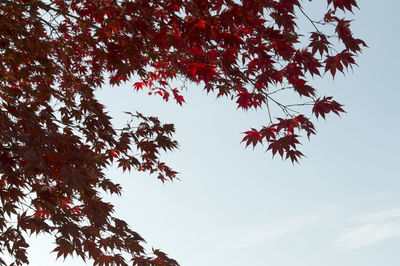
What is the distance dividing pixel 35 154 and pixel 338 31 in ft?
10.7

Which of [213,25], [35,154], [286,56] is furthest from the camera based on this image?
[286,56]

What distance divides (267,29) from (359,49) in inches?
39.5

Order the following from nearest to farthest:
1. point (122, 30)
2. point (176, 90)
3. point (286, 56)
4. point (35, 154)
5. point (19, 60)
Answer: point (35, 154) → point (286, 56) → point (122, 30) → point (19, 60) → point (176, 90)

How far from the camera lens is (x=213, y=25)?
3492 millimetres

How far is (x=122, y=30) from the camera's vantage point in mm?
4770

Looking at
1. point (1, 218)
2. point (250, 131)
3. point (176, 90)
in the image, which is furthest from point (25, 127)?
point (176, 90)

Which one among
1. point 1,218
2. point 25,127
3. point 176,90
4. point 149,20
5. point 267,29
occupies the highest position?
point 176,90

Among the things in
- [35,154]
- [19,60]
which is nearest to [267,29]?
[35,154]

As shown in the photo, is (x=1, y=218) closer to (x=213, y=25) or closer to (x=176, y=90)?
(x=213, y=25)

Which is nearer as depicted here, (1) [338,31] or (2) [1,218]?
(1) [338,31]

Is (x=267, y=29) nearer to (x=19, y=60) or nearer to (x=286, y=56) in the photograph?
(x=286, y=56)

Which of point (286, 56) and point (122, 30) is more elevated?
point (122, 30)

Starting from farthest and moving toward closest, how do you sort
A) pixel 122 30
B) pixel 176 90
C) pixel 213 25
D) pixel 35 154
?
pixel 176 90
pixel 122 30
pixel 213 25
pixel 35 154

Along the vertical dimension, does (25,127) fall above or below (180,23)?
below
